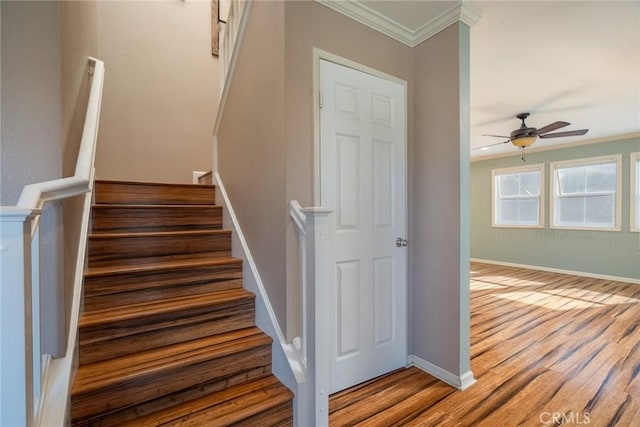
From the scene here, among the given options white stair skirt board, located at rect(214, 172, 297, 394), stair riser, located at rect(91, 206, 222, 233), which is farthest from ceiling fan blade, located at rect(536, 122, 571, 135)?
stair riser, located at rect(91, 206, 222, 233)

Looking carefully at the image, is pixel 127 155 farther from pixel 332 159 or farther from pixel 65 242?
pixel 332 159

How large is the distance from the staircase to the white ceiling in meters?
1.90

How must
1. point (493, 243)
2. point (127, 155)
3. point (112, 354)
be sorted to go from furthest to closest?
point (493, 243) → point (127, 155) → point (112, 354)

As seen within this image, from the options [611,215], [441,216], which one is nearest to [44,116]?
[441,216]

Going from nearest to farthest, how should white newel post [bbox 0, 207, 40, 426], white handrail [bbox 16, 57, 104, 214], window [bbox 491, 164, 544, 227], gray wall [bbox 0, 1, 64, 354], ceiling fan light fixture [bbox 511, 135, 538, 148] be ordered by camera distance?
white newel post [bbox 0, 207, 40, 426], white handrail [bbox 16, 57, 104, 214], gray wall [bbox 0, 1, 64, 354], ceiling fan light fixture [bbox 511, 135, 538, 148], window [bbox 491, 164, 544, 227]

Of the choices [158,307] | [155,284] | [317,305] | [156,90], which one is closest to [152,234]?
[155,284]

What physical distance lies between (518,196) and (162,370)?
274 inches

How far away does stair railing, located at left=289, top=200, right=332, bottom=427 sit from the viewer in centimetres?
137

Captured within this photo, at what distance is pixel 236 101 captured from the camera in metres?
2.25

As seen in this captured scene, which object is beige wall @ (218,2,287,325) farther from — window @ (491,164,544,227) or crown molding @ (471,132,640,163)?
window @ (491,164,544,227)

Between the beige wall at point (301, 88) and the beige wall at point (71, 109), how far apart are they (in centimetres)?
97

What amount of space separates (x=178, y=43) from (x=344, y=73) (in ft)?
8.18

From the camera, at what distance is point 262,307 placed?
173cm

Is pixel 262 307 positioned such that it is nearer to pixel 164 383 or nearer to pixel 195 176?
pixel 164 383
